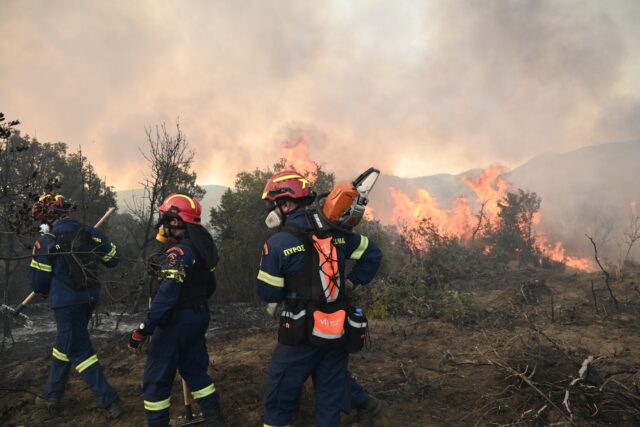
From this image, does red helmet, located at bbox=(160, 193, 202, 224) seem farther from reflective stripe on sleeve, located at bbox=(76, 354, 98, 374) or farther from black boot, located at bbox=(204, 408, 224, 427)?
black boot, located at bbox=(204, 408, 224, 427)

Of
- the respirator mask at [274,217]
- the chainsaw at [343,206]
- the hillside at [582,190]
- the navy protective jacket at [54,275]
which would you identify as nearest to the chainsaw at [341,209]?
the chainsaw at [343,206]

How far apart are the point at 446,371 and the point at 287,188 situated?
3.61m

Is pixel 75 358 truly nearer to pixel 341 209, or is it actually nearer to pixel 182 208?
pixel 182 208

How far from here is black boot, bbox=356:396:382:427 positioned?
3.65 m

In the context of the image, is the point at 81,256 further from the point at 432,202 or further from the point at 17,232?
the point at 432,202

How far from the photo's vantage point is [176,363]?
11.1 feet

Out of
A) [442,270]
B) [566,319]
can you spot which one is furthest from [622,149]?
[566,319]

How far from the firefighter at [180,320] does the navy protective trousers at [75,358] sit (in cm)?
89

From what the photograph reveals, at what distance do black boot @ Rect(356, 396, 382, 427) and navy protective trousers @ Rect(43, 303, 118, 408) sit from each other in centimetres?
262

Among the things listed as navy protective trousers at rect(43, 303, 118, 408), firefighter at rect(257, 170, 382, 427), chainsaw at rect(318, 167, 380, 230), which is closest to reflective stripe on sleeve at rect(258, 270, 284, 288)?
firefighter at rect(257, 170, 382, 427)

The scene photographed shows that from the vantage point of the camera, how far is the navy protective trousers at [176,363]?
3.27 m

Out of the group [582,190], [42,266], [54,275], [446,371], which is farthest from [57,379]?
[582,190]

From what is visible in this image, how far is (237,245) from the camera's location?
13.4 metres

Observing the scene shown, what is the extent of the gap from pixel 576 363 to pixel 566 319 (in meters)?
4.47
